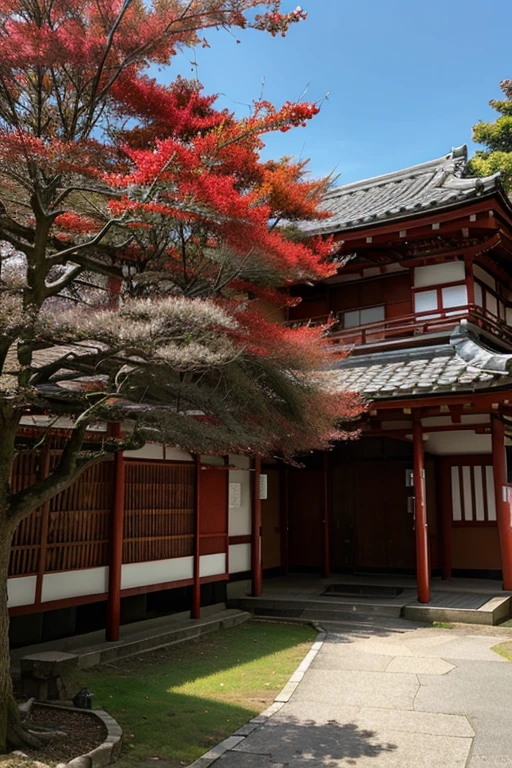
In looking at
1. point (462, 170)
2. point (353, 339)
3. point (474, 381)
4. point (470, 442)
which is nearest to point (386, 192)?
point (462, 170)

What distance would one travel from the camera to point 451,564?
12.8 m

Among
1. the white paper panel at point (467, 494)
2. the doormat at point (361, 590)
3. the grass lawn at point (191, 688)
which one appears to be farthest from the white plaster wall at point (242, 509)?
the white paper panel at point (467, 494)

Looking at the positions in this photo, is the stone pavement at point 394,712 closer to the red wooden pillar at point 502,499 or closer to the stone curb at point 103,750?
the stone curb at point 103,750

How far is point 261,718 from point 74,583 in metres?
3.06

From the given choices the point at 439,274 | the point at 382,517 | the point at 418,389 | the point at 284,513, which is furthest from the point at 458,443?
the point at 284,513

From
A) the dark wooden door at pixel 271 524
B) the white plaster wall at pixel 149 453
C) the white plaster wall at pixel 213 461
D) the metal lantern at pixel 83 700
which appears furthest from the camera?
the dark wooden door at pixel 271 524

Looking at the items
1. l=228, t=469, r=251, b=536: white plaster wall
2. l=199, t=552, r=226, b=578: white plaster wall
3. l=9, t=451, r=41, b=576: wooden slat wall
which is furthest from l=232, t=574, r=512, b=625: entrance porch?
l=9, t=451, r=41, b=576: wooden slat wall

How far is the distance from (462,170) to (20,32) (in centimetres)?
1229

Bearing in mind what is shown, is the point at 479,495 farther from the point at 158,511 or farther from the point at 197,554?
the point at 158,511

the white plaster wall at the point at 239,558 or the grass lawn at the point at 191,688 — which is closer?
the grass lawn at the point at 191,688

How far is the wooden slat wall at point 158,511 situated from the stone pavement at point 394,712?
103 inches

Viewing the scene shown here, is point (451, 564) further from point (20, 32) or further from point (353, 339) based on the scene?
point (20, 32)

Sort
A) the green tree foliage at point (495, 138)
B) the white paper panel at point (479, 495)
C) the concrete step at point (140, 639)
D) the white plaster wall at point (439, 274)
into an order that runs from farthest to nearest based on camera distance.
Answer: the green tree foliage at point (495, 138) < the white paper panel at point (479, 495) < the white plaster wall at point (439, 274) < the concrete step at point (140, 639)

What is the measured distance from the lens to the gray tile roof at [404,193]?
11.2 meters
